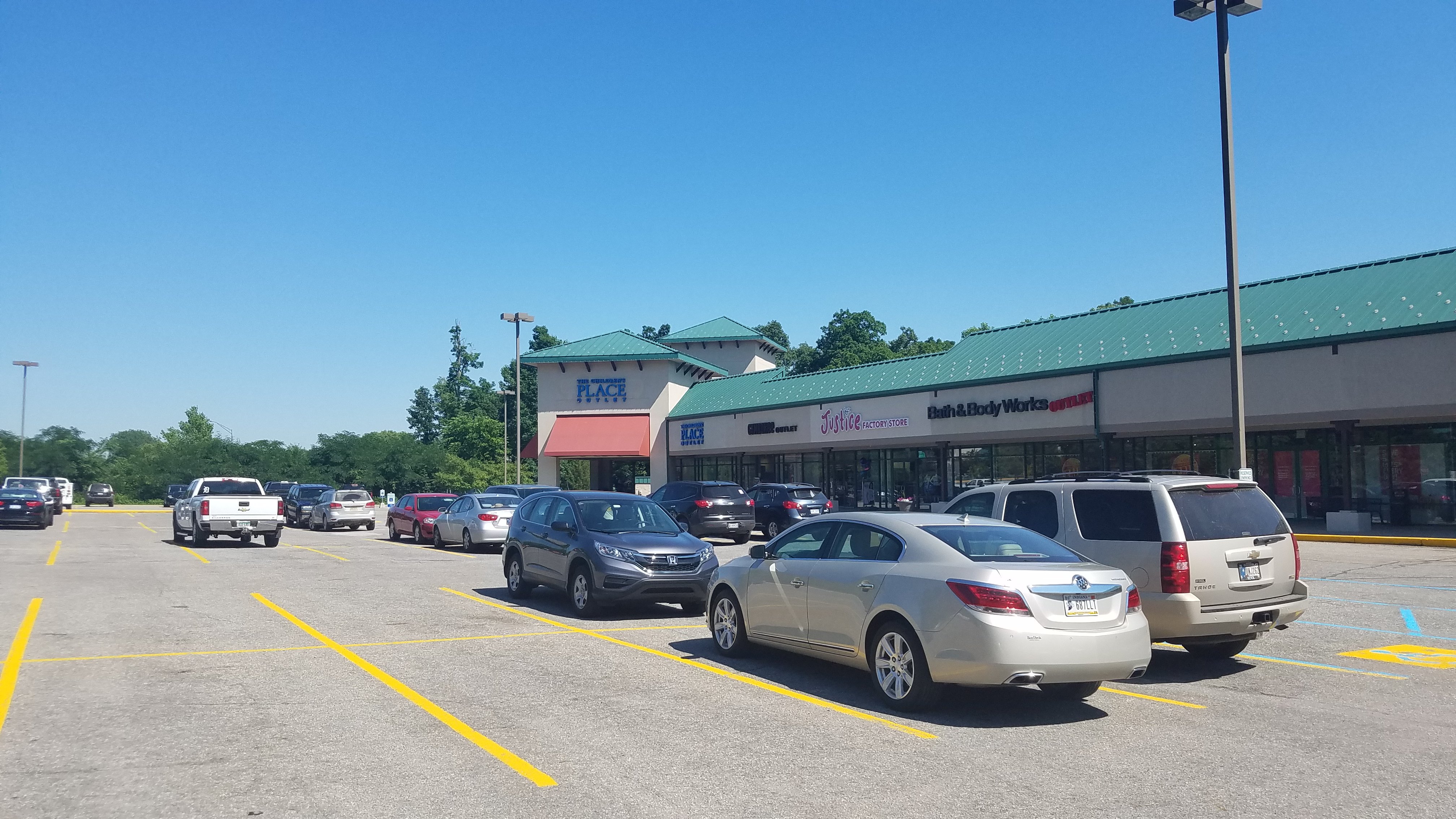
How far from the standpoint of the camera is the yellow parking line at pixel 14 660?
24.8ft

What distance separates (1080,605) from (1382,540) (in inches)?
801

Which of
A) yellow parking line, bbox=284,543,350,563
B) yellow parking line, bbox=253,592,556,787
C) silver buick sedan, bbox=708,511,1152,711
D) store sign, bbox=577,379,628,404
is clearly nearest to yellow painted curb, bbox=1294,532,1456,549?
silver buick sedan, bbox=708,511,1152,711

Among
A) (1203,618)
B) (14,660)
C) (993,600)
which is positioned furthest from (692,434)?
(993,600)

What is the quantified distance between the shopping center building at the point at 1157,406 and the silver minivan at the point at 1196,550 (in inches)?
379

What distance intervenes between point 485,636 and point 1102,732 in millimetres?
6758

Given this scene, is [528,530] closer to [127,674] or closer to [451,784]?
[127,674]

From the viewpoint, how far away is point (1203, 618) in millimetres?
8648

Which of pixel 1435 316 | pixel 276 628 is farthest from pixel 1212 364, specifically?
pixel 276 628

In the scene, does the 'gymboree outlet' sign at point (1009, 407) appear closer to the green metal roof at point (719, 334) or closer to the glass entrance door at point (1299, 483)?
the glass entrance door at point (1299, 483)

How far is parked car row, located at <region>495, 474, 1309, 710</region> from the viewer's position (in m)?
7.13

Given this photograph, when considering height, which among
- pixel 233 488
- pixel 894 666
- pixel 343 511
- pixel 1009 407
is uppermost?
pixel 1009 407

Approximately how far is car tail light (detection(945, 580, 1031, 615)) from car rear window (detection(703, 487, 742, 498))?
19603mm

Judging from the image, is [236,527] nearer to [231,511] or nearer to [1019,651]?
[231,511]

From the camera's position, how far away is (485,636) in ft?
36.4
